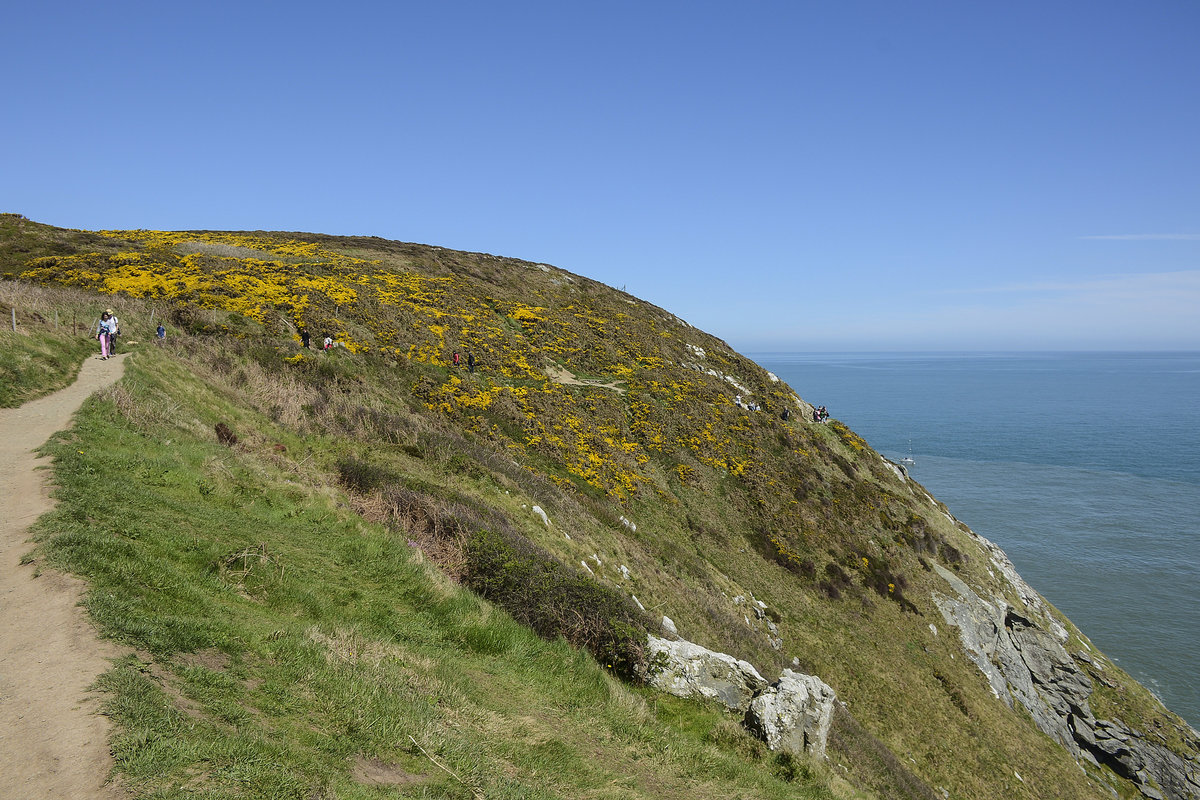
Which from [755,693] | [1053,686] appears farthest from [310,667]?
[1053,686]

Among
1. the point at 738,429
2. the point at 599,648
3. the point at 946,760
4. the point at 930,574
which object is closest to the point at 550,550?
the point at 599,648

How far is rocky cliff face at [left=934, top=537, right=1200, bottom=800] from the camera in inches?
1216

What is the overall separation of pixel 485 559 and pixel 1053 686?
37.9 meters

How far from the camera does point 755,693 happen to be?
13.6m

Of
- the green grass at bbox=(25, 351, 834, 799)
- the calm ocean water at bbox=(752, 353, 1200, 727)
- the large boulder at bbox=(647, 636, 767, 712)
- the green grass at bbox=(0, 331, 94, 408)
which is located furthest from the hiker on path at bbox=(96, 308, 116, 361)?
the calm ocean water at bbox=(752, 353, 1200, 727)

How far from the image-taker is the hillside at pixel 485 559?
7805mm

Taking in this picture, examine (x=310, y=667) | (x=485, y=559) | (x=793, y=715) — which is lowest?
(x=793, y=715)

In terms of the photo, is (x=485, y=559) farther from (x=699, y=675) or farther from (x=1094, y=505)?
(x=1094, y=505)

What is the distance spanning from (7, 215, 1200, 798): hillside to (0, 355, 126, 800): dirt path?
290mm

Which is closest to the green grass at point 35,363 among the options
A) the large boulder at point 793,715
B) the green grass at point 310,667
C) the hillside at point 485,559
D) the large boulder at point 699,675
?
the hillside at point 485,559

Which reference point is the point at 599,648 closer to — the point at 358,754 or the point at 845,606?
Result: the point at 358,754

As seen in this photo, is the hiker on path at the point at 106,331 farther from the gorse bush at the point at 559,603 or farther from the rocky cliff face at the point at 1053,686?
the rocky cliff face at the point at 1053,686

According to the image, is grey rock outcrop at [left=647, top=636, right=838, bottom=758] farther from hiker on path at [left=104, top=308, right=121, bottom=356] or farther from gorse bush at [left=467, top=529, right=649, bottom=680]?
hiker on path at [left=104, top=308, right=121, bottom=356]

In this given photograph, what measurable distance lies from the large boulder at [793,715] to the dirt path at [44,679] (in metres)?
10.8
